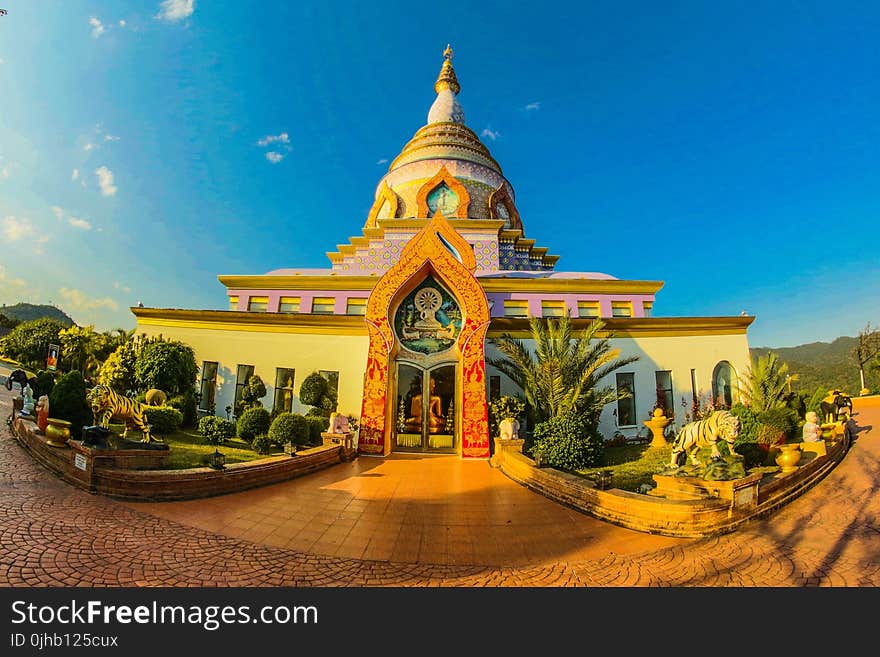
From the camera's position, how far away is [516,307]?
688 inches

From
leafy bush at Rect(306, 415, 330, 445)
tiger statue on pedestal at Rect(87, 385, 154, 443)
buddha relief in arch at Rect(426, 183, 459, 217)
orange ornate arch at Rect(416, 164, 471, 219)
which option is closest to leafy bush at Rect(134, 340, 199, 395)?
tiger statue on pedestal at Rect(87, 385, 154, 443)

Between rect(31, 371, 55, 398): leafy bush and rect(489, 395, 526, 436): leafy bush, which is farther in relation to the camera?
rect(489, 395, 526, 436): leafy bush

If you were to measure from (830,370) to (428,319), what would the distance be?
53.4 m

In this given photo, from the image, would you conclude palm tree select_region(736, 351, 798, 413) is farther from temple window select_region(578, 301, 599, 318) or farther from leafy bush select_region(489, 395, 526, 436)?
leafy bush select_region(489, 395, 526, 436)

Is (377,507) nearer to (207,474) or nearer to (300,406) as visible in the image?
(207,474)

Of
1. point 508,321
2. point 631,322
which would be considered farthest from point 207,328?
point 631,322

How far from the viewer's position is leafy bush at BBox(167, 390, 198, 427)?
1383cm

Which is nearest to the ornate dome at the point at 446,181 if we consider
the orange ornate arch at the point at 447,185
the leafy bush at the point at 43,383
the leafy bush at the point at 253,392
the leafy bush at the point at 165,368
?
the orange ornate arch at the point at 447,185

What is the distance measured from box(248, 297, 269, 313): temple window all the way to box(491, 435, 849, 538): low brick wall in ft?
51.5

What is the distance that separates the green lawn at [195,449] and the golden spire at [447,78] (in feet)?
93.3

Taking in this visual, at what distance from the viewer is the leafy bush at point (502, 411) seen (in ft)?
39.5

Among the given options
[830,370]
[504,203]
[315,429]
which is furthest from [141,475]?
[830,370]

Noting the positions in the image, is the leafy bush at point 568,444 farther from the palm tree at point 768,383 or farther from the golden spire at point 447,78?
the golden spire at point 447,78

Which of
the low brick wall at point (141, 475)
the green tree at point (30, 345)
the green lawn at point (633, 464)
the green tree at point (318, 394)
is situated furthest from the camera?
the green tree at point (30, 345)
